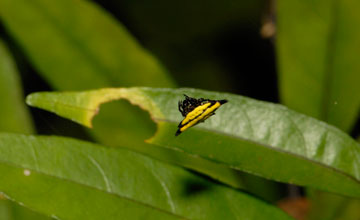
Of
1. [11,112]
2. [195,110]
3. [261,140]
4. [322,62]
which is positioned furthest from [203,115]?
[11,112]

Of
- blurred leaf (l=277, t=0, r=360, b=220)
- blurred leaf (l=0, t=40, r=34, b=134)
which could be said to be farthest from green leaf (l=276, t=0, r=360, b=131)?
blurred leaf (l=0, t=40, r=34, b=134)

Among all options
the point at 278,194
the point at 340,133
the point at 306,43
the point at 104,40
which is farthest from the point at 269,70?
the point at 340,133

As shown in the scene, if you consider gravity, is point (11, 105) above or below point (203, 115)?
below

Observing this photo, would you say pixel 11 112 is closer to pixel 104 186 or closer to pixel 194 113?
pixel 104 186

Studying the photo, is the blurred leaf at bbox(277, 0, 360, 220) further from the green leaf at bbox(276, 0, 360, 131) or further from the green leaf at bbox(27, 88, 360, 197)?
the green leaf at bbox(27, 88, 360, 197)

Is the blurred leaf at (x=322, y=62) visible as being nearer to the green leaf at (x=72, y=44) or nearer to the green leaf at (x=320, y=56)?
the green leaf at (x=320, y=56)

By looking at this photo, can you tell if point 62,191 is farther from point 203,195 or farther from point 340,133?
point 340,133
